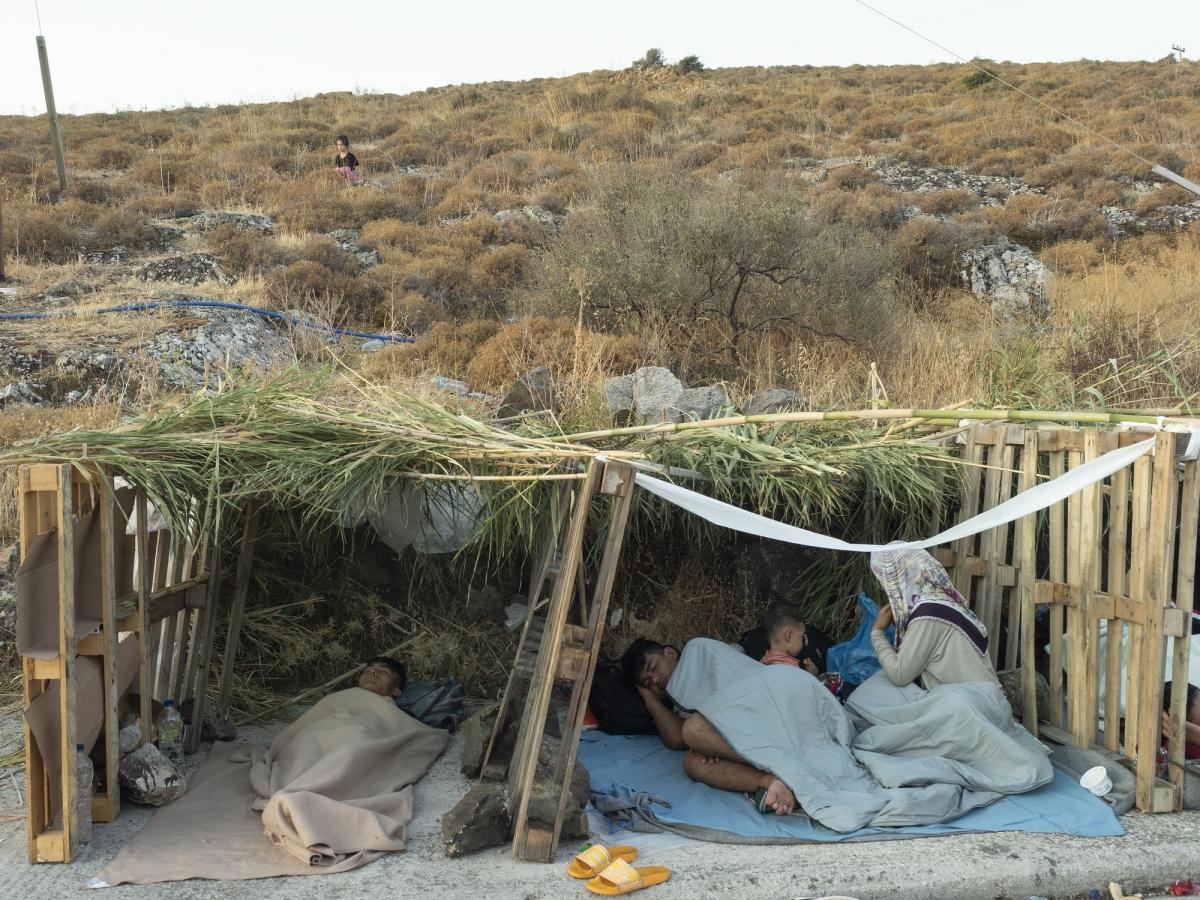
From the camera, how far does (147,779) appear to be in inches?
165

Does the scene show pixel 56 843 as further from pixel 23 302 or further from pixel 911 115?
pixel 911 115

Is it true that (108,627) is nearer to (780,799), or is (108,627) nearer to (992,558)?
(780,799)

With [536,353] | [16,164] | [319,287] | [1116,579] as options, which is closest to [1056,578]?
[1116,579]

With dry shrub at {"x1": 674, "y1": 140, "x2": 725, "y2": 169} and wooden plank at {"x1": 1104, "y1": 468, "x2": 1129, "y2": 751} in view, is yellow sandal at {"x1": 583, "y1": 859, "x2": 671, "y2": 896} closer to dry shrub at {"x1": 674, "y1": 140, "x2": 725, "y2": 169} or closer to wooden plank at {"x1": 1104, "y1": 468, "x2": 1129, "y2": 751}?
wooden plank at {"x1": 1104, "y1": 468, "x2": 1129, "y2": 751}

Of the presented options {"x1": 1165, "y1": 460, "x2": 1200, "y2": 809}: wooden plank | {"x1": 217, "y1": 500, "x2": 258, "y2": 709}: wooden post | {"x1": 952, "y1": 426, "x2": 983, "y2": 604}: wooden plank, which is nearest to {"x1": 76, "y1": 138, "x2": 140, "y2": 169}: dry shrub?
{"x1": 217, "y1": 500, "x2": 258, "y2": 709}: wooden post

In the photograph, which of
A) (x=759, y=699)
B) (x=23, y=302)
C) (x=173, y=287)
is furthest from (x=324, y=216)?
(x=759, y=699)

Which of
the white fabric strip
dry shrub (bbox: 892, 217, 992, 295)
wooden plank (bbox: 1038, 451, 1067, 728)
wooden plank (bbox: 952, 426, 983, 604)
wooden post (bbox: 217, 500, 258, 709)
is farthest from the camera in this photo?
dry shrub (bbox: 892, 217, 992, 295)

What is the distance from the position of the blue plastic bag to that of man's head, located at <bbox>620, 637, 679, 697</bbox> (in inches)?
34.7

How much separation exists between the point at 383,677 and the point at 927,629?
261 centimetres

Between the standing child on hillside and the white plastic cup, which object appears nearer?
the white plastic cup

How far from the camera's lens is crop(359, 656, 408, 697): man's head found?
5.18 m

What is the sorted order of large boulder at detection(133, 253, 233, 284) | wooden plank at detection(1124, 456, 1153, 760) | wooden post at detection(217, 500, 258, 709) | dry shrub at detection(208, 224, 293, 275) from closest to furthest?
wooden plank at detection(1124, 456, 1153, 760), wooden post at detection(217, 500, 258, 709), large boulder at detection(133, 253, 233, 284), dry shrub at detection(208, 224, 293, 275)

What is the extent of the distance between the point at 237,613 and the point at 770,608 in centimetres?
270

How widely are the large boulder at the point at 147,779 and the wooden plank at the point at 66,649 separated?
1.61 ft
